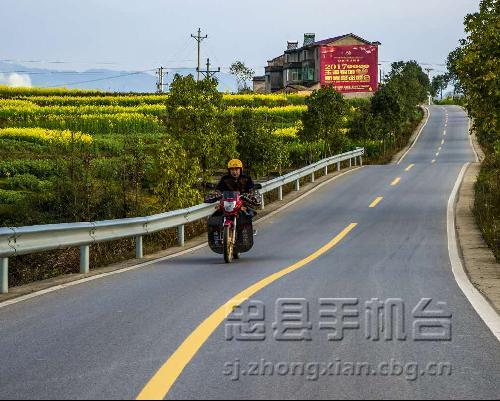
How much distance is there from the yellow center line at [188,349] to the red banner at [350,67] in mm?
105985

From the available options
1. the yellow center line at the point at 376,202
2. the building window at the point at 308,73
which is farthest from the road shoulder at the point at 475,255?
the building window at the point at 308,73

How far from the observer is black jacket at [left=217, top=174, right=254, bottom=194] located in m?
13.7

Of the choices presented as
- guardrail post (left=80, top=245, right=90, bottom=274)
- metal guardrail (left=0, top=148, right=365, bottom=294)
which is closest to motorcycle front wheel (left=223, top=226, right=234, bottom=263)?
metal guardrail (left=0, top=148, right=365, bottom=294)

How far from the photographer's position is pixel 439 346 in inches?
250

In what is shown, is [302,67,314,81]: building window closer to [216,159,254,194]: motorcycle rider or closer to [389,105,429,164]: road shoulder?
[389,105,429,164]: road shoulder

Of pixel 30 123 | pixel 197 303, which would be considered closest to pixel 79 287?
pixel 197 303

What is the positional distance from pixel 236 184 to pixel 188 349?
7.79 meters

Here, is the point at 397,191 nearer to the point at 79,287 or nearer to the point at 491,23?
the point at 491,23

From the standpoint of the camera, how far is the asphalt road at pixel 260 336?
509cm

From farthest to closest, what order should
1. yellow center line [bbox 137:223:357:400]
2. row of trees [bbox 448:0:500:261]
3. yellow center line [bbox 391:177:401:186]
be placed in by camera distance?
yellow center line [bbox 391:177:401:186], row of trees [bbox 448:0:500:261], yellow center line [bbox 137:223:357:400]

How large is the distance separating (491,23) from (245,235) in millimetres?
10554

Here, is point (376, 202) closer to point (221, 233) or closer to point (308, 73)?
point (221, 233)

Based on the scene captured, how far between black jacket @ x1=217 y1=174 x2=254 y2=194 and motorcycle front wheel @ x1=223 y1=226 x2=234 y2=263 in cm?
77

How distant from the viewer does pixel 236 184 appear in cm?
1373
